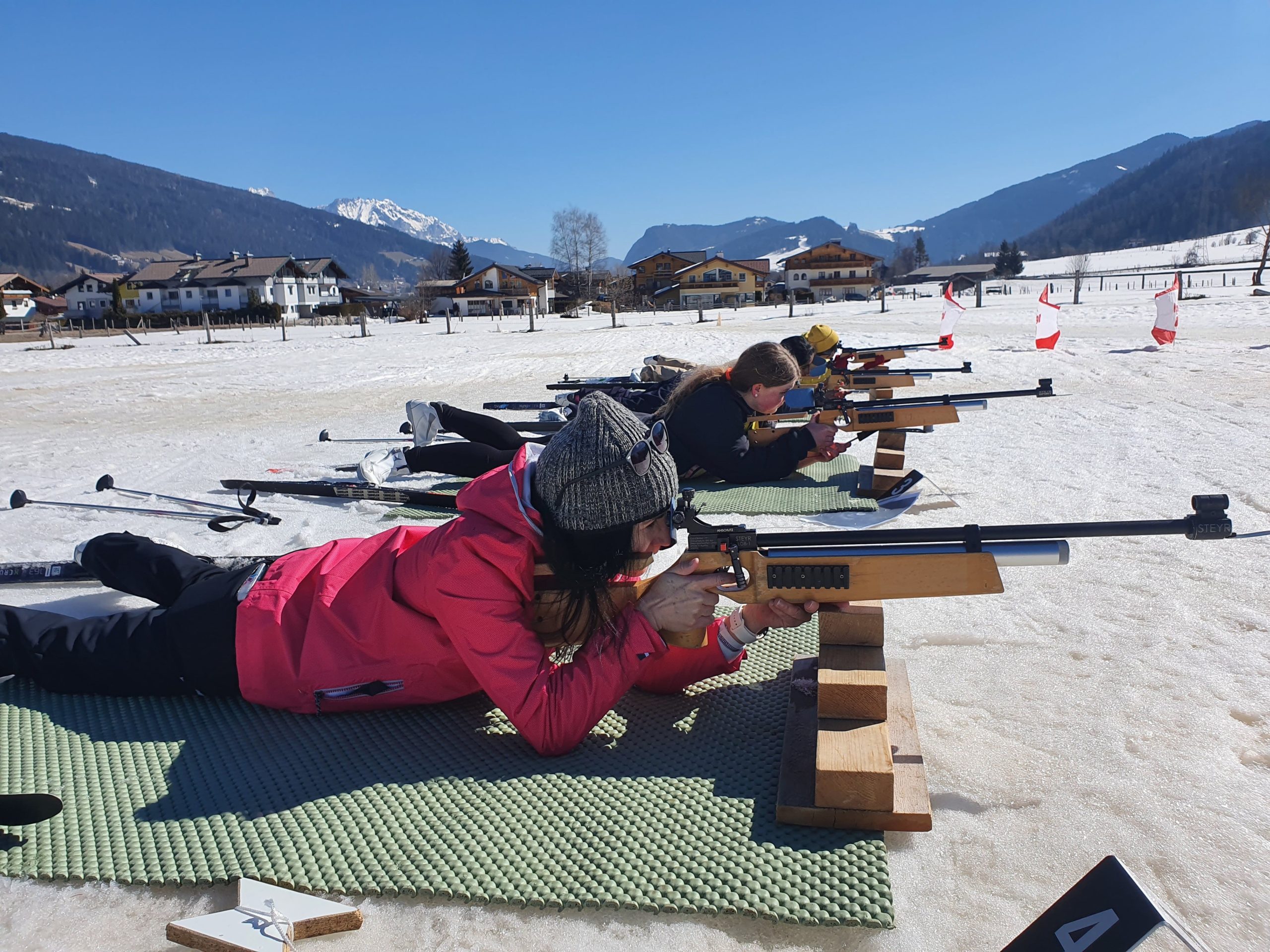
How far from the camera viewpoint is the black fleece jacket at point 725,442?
6137 millimetres

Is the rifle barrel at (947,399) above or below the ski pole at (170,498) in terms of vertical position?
above

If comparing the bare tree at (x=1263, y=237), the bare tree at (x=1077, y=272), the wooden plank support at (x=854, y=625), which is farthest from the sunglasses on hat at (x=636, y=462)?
the bare tree at (x=1263, y=237)

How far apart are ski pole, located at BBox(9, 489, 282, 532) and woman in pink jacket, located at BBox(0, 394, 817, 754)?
2.41 m

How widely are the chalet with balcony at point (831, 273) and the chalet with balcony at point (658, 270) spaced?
381 inches

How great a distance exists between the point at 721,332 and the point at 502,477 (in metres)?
25.9

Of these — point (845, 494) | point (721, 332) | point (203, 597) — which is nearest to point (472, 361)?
point (721, 332)

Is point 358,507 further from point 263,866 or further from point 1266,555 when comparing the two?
point 1266,555

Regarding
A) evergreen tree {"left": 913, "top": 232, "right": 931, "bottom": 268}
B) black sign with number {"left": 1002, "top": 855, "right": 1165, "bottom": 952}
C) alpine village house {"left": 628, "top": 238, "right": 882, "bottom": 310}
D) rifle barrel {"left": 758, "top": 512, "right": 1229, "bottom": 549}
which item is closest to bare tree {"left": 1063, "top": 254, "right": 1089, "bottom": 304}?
alpine village house {"left": 628, "top": 238, "right": 882, "bottom": 310}

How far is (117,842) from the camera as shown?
237cm

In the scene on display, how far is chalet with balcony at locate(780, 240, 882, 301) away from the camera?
80.9 metres

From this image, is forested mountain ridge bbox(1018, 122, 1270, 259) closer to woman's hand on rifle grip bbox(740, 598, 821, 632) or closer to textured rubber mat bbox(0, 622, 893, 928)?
woman's hand on rifle grip bbox(740, 598, 821, 632)

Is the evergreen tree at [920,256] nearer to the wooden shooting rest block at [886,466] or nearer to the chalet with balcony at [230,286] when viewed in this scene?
the chalet with balcony at [230,286]

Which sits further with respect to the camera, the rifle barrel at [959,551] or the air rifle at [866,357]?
the air rifle at [866,357]

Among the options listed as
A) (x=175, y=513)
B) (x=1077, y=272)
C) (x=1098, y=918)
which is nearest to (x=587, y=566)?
(x=1098, y=918)
